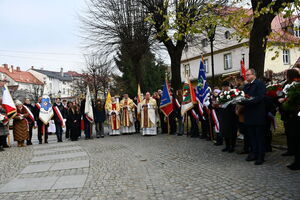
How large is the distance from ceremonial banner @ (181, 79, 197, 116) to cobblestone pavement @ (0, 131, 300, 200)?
2648mm

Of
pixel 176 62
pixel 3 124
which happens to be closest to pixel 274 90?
pixel 3 124

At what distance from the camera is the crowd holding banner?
21.4 ft

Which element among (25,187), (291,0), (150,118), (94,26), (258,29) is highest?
(94,26)

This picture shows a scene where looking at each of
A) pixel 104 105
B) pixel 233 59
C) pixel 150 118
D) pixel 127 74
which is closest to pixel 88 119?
pixel 104 105

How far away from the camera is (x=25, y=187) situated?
5.77 metres

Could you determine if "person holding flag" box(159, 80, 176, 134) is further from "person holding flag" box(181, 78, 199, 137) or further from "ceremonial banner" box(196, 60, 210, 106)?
"ceremonial banner" box(196, 60, 210, 106)

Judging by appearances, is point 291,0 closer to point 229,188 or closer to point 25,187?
point 229,188

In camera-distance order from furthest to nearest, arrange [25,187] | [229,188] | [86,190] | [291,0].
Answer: [291,0] < [25,187] < [86,190] < [229,188]

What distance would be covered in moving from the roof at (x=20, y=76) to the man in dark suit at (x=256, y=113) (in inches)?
3183

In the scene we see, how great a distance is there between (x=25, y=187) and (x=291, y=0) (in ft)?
29.4

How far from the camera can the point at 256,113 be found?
6.57m

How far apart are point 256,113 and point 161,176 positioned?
244 centimetres

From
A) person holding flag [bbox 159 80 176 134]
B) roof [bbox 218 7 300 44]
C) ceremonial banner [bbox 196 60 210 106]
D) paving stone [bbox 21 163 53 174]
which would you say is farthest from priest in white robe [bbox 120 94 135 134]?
paving stone [bbox 21 163 53 174]

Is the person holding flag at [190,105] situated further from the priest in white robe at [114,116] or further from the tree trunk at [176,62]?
the tree trunk at [176,62]
